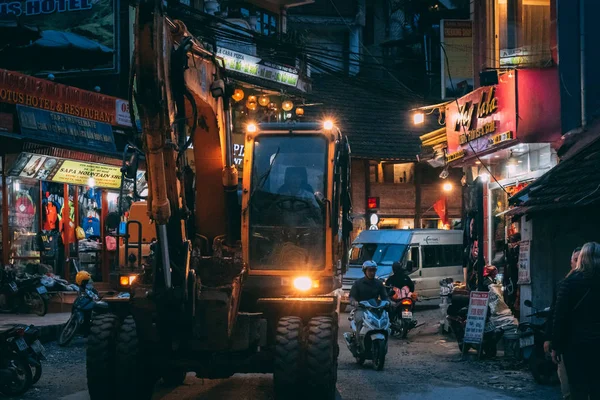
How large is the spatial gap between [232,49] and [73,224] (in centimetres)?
850

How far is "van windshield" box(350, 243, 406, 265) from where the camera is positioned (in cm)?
2484

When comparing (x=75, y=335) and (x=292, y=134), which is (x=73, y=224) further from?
(x=292, y=134)

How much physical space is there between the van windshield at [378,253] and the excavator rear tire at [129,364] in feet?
51.8

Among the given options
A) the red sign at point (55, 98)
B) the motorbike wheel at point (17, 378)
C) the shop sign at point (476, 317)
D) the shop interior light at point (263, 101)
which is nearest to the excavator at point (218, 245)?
the motorbike wheel at point (17, 378)

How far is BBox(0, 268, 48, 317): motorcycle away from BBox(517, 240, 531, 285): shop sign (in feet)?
32.7

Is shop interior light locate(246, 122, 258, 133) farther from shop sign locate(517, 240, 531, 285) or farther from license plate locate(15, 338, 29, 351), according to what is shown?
shop sign locate(517, 240, 531, 285)

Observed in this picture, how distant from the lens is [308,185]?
1071 centimetres

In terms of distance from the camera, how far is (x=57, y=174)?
891 inches

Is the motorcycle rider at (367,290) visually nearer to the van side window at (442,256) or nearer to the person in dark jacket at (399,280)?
the person in dark jacket at (399,280)

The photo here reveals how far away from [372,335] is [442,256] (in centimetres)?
1340

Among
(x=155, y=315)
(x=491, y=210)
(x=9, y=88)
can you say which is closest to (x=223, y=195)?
(x=155, y=315)

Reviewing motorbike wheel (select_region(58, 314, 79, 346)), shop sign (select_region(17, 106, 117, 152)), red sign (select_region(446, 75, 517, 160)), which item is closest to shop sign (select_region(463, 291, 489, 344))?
red sign (select_region(446, 75, 517, 160))

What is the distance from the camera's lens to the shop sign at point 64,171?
2124cm

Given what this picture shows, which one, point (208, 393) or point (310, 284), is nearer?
point (310, 284)
